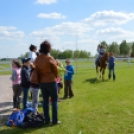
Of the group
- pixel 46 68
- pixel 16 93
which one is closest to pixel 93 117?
pixel 46 68

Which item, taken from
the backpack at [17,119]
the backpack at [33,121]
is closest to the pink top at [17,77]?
the backpack at [17,119]

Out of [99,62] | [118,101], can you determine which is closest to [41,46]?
[118,101]

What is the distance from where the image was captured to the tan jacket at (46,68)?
4.94 m

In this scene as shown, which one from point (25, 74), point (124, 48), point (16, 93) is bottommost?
point (16, 93)

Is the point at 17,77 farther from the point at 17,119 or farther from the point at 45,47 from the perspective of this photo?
the point at 45,47

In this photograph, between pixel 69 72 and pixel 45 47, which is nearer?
pixel 45 47

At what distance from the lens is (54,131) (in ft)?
15.9

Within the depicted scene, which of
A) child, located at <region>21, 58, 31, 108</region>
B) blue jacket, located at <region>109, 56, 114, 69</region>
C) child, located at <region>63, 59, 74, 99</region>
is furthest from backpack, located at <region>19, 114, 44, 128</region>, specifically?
blue jacket, located at <region>109, 56, 114, 69</region>

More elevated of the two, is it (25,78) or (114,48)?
(114,48)

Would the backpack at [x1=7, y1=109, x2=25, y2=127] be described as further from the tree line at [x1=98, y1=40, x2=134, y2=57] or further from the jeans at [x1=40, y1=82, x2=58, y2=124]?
the tree line at [x1=98, y1=40, x2=134, y2=57]

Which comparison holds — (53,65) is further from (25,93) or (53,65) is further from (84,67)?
(84,67)

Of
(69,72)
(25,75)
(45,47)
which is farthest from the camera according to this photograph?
(69,72)

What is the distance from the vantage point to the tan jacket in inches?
194

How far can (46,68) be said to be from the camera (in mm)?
4977
